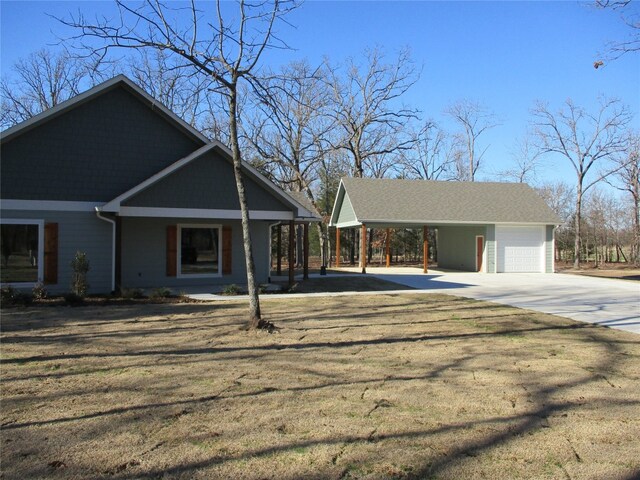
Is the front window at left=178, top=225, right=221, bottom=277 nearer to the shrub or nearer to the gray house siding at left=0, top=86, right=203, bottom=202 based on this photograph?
the gray house siding at left=0, top=86, right=203, bottom=202

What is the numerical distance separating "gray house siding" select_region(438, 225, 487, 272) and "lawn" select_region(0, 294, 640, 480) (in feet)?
62.6

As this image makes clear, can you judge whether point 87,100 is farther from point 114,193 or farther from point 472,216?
point 472,216

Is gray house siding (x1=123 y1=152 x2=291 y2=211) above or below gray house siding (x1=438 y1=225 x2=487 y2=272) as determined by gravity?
above

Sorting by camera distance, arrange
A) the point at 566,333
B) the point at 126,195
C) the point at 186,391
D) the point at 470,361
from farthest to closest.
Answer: the point at 126,195 → the point at 566,333 → the point at 470,361 → the point at 186,391

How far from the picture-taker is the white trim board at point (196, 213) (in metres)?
14.0

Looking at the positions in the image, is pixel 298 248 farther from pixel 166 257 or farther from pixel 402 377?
pixel 402 377

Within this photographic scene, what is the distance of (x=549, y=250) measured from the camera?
2711cm

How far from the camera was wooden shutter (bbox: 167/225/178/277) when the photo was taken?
53.5 feet

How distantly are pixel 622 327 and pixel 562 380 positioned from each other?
198 inches

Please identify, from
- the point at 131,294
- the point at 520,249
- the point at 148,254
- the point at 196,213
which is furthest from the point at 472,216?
the point at 131,294

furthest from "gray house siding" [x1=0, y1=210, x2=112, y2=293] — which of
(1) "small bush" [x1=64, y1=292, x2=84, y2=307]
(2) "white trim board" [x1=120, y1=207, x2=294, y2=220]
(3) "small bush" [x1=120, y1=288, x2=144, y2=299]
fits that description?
(1) "small bush" [x1=64, y1=292, x2=84, y2=307]

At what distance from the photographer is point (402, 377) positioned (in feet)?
19.5

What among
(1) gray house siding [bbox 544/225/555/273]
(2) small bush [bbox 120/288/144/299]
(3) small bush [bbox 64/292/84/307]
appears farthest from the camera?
(1) gray house siding [bbox 544/225/555/273]

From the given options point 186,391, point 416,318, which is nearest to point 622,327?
point 416,318
